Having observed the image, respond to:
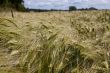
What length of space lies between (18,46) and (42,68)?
0.52 meters

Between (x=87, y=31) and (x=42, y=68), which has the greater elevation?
(x=87, y=31)

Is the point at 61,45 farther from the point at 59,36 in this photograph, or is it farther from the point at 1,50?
the point at 1,50

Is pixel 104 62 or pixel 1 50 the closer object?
pixel 104 62

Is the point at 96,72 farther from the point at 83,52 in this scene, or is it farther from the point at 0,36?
the point at 0,36

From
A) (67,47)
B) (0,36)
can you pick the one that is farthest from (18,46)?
(67,47)

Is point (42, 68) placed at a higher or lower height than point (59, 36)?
lower

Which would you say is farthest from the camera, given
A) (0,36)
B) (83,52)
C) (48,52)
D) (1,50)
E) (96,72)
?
(0,36)

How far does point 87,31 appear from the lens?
2.85 metres

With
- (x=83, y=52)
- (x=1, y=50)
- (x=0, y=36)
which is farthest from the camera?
(x=0, y=36)

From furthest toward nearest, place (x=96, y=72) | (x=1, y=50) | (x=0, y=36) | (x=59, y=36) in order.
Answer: (x=0, y=36) < (x=1, y=50) < (x=59, y=36) < (x=96, y=72)

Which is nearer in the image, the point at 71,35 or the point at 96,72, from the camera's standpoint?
the point at 96,72

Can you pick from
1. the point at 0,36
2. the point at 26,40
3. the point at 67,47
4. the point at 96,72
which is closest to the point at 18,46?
the point at 26,40

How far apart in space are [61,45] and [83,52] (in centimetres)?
25

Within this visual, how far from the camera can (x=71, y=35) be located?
2.65m
